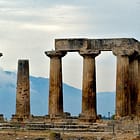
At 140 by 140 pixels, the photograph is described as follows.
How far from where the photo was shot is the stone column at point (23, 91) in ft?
332

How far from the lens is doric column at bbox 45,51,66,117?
101 meters

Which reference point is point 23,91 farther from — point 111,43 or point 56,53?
point 111,43

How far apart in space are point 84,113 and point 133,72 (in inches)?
296

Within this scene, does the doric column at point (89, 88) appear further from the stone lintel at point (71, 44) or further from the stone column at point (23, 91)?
the stone column at point (23, 91)

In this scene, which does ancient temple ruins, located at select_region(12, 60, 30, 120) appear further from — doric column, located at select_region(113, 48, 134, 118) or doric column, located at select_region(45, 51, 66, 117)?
doric column, located at select_region(113, 48, 134, 118)

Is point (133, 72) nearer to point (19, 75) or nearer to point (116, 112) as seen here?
point (116, 112)

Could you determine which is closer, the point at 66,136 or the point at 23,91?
the point at 66,136

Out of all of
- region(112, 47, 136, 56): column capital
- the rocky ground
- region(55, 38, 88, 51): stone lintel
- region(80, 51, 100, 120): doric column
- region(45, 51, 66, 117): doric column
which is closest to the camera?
the rocky ground

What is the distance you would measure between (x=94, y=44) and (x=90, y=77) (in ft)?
12.1

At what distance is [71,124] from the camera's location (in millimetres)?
91875

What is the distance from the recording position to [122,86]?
97062 millimetres

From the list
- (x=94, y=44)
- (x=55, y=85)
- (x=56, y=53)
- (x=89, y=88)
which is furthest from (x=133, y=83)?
(x=56, y=53)

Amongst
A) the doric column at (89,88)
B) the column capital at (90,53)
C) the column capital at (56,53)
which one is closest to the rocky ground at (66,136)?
the doric column at (89,88)

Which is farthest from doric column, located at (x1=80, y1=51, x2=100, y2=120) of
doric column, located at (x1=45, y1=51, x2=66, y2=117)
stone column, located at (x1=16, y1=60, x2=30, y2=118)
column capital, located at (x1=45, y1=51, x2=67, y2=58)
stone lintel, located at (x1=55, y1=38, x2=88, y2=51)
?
stone column, located at (x1=16, y1=60, x2=30, y2=118)
